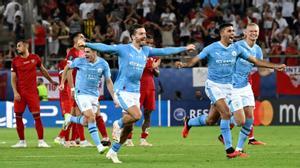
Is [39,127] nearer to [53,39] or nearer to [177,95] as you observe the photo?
[177,95]

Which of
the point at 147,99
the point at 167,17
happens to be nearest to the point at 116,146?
the point at 147,99

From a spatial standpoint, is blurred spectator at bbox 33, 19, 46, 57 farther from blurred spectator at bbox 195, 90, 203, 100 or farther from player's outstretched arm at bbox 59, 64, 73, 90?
player's outstretched arm at bbox 59, 64, 73, 90

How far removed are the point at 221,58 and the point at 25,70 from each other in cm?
576

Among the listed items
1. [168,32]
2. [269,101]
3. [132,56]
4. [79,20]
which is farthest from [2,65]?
[132,56]

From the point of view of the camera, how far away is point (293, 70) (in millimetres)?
33656

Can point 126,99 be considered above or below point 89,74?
below

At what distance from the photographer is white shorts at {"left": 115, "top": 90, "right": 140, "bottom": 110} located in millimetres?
17266

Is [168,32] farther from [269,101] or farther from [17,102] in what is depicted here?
[17,102]

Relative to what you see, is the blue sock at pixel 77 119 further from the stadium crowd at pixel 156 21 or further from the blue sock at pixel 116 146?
the stadium crowd at pixel 156 21

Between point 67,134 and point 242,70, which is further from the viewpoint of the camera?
point 67,134

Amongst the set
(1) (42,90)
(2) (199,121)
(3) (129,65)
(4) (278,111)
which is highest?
(3) (129,65)

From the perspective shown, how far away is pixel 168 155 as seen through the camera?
18.8 metres

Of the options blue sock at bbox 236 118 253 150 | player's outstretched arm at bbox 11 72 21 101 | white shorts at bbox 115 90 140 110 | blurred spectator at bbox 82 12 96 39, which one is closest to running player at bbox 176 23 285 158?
blue sock at bbox 236 118 253 150

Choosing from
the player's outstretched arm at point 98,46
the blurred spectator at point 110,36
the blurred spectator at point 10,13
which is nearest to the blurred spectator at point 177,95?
the blurred spectator at point 110,36
